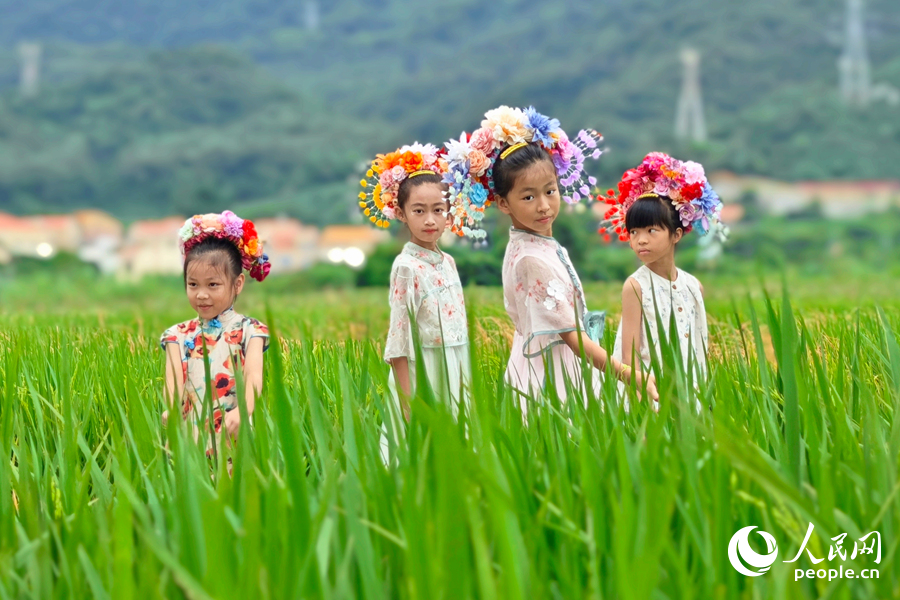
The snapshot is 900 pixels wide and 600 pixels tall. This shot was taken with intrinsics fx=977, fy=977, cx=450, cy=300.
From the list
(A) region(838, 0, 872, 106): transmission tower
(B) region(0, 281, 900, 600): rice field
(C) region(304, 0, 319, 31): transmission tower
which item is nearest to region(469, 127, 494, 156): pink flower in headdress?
(B) region(0, 281, 900, 600): rice field

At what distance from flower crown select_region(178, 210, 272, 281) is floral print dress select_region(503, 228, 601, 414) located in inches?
29.6

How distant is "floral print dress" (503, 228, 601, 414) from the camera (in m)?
2.83

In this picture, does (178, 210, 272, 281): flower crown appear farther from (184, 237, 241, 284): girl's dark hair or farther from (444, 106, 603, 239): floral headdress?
(444, 106, 603, 239): floral headdress

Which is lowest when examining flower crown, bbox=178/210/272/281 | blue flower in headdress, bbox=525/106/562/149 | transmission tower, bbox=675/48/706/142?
flower crown, bbox=178/210/272/281

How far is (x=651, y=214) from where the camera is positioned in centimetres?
314

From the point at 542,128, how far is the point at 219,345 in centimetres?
116

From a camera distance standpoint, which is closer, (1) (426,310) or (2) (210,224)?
(2) (210,224)

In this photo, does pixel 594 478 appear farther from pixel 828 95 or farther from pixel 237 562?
pixel 828 95

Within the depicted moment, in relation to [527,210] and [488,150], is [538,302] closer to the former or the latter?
[527,210]

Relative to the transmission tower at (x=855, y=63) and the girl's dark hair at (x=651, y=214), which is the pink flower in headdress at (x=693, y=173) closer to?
the girl's dark hair at (x=651, y=214)

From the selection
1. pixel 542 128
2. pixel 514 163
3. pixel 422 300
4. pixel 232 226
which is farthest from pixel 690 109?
pixel 232 226

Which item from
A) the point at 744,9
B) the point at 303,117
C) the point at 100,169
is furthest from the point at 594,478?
the point at 744,9

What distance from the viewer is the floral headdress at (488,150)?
2.95m

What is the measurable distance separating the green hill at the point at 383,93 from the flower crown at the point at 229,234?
4230 cm
